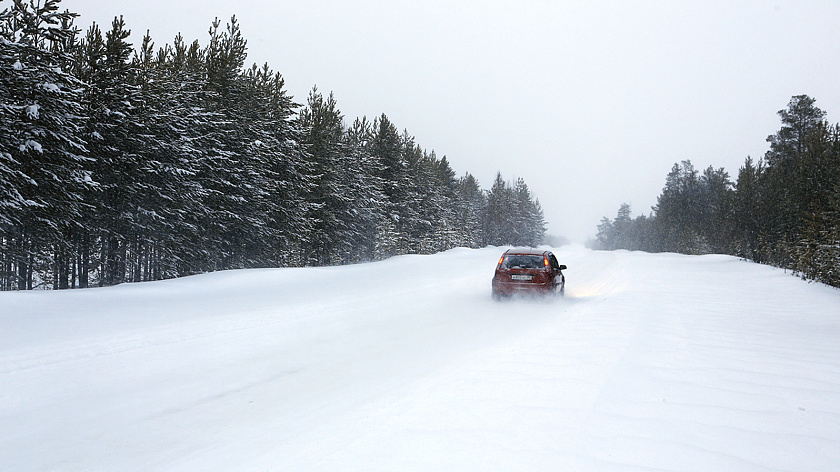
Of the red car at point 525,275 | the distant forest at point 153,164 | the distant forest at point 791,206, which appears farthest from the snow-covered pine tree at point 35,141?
the distant forest at point 791,206

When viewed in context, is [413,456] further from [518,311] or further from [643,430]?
[518,311]

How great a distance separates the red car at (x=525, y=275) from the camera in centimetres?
1184

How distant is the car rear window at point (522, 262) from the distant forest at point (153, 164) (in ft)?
45.7

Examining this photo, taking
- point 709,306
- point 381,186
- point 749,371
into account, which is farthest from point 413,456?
point 381,186

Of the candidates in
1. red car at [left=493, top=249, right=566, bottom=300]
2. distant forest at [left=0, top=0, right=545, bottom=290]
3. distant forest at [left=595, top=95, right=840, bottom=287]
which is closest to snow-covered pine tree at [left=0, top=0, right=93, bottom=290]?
distant forest at [left=0, top=0, right=545, bottom=290]

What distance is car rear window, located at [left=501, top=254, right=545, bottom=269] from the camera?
12.1 meters

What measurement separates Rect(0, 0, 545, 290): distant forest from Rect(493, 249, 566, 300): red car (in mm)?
13919

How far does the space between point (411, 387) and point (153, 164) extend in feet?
58.9

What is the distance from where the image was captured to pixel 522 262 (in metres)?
12.2

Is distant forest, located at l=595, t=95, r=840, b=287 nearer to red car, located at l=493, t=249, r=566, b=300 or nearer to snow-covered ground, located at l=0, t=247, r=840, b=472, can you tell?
snow-covered ground, located at l=0, t=247, r=840, b=472

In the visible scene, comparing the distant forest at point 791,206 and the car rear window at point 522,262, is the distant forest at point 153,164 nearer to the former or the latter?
the car rear window at point 522,262

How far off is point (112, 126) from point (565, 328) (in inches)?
749

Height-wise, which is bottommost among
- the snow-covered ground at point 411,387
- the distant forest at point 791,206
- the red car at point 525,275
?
the snow-covered ground at point 411,387

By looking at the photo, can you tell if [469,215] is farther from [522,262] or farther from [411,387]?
[411,387]
